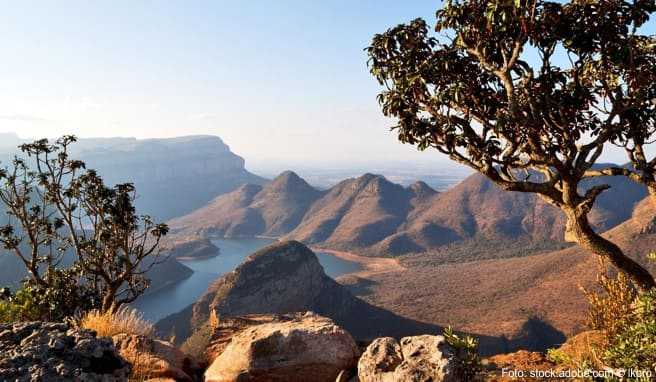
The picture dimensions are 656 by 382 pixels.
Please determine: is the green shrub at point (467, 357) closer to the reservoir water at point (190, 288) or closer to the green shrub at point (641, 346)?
the green shrub at point (641, 346)

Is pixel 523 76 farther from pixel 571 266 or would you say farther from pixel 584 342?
pixel 571 266

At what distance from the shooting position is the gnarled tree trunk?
10984mm

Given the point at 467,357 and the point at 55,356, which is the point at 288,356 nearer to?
the point at 467,357

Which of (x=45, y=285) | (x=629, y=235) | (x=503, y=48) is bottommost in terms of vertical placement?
(x=629, y=235)

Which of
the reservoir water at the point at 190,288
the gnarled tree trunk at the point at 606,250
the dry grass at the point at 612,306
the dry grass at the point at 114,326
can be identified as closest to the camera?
the dry grass at the point at 612,306

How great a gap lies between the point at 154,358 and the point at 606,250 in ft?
39.3

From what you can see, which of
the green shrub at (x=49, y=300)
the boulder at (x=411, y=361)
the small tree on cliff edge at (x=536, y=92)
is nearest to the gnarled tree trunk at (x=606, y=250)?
the small tree on cliff edge at (x=536, y=92)

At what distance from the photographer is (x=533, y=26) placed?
11250 mm

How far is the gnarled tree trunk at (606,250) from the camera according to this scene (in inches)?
432

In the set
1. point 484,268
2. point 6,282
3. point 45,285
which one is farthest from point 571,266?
point 6,282

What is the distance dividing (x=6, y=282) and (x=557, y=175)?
141237mm

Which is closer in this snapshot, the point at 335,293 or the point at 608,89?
the point at 608,89

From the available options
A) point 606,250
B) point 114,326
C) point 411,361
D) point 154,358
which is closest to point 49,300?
point 114,326

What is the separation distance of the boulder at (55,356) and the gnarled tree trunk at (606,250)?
1157 cm
